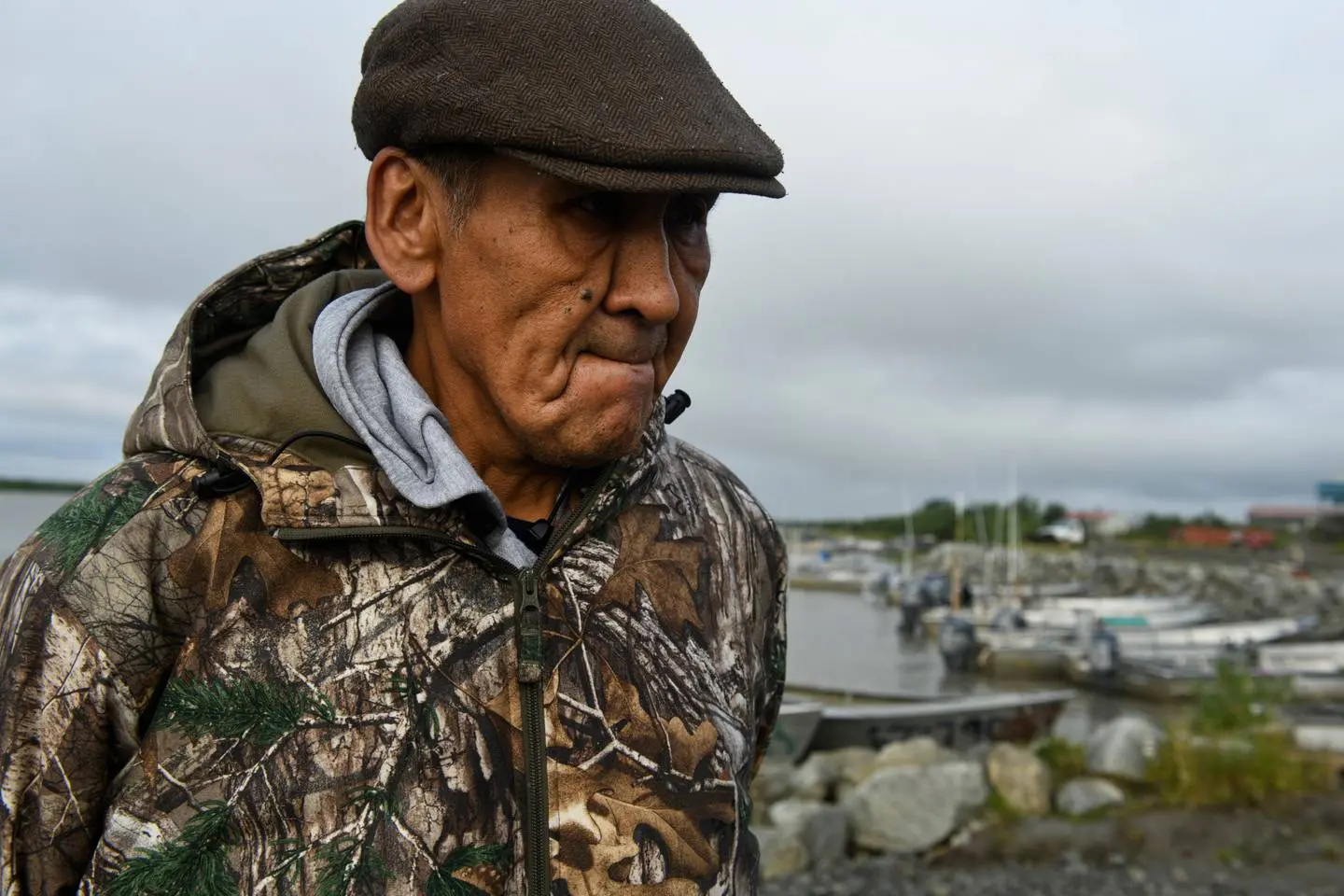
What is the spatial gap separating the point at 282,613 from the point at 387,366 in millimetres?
466

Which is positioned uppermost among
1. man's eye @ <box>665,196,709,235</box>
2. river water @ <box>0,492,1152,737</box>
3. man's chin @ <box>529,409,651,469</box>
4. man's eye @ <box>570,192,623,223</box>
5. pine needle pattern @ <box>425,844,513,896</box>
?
man's eye @ <box>665,196,709,235</box>

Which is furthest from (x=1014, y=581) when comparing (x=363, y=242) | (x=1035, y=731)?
(x=363, y=242)

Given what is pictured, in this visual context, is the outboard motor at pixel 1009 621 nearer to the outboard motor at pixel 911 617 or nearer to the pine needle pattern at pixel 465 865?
the outboard motor at pixel 911 617

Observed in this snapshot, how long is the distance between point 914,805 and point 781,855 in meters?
1.41

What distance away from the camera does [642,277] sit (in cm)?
162

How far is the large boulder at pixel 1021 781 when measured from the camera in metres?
10.1

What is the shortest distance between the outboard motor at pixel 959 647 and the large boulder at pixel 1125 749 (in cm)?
1974

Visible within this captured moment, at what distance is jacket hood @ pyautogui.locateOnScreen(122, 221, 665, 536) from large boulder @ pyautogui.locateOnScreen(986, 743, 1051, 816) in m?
9.45

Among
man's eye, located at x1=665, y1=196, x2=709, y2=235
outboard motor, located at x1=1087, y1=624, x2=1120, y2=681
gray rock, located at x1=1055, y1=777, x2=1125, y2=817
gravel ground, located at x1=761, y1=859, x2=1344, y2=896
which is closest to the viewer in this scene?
man's eye, located at x1=665, y1=196, x2=709, y2=235

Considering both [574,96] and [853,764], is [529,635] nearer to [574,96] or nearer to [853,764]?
[574,96]

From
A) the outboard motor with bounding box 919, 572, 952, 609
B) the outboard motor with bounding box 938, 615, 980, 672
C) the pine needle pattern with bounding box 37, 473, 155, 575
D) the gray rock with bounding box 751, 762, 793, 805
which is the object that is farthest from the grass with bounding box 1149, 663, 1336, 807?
the outboard motor with bounding box 919, 572, 952, 609

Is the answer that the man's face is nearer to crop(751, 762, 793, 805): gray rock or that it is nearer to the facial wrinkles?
the facial wrinkles

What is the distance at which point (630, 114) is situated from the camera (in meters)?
1.52

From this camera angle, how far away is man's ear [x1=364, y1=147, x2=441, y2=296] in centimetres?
168
